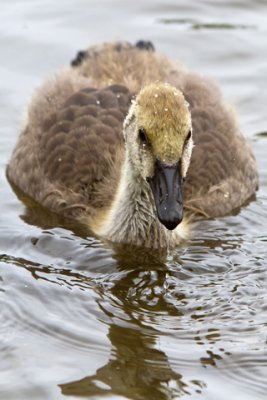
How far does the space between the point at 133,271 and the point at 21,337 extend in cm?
149

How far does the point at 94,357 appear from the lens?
8078mm

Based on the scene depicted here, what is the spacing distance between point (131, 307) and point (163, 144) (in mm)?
1305

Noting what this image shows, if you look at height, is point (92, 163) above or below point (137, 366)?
above

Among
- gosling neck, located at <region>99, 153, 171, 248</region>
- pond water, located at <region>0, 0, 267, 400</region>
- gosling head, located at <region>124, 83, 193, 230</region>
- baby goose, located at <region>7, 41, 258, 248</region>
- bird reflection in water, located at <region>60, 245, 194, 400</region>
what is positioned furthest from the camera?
gosling neck, located at <region>99, 153, 171, 248</region>

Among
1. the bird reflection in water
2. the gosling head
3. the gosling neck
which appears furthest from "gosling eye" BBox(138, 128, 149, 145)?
the bird reflection in water

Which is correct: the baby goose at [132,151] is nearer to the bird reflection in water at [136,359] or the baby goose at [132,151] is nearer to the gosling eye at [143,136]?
the gosling eye at [143,136]

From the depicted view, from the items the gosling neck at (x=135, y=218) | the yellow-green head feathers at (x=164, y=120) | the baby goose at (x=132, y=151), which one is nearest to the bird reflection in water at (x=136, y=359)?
the gosling neck at (x=135, y=218)

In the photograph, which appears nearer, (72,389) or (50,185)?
(72,389)

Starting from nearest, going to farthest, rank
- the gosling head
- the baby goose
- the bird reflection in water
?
the bird reflection in water < the gosling head < the baby goose

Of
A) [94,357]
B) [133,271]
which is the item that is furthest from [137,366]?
[133,271]

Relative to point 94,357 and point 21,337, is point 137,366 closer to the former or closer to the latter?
point 94,357

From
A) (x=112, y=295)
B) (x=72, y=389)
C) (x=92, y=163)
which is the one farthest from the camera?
(x=92, y=163)

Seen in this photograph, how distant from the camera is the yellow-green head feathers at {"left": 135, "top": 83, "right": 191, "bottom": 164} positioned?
8805mm

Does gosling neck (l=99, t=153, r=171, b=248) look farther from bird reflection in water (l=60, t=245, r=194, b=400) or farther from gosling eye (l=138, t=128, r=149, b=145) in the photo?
gosling eye (l=138, t=128, r=149, b=145)
